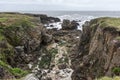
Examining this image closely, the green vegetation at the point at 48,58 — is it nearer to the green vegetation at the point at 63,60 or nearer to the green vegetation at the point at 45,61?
the green vegetation at the point at 45,61

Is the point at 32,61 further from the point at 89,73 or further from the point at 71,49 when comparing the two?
the point at 89,73

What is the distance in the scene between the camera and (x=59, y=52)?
2776 inches

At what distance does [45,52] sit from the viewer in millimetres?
70188

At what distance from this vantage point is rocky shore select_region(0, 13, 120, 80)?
37912 millimetres

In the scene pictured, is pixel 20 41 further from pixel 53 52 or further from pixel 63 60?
pixel 63 60

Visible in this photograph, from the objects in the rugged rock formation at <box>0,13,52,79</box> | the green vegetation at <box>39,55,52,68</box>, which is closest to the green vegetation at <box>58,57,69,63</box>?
the green vegetation at <box>39,55,52,68</box>

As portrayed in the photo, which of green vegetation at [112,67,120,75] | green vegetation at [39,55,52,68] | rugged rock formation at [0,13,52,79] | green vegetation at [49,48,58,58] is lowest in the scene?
green vegetation at [39,55,52,68]

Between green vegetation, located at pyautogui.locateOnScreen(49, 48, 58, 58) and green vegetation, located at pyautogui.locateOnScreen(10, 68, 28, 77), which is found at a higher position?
green vegetation, located at pyautogui.locateOnScreen(10, 68, 28, 77)

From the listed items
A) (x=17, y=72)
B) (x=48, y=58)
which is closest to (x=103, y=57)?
(x=17, y=72)

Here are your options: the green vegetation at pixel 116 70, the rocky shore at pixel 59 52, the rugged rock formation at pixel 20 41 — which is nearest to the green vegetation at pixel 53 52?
the rocky shore at pixel 59 52

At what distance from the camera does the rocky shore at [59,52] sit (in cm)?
3791

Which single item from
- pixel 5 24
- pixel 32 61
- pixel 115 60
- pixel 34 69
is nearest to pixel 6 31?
pixel 5 24

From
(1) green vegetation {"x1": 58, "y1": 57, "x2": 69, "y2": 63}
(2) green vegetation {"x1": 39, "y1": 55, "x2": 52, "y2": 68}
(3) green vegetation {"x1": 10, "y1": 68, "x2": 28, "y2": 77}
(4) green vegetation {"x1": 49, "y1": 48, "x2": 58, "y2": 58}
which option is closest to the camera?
(3) green vegetation {"x1": 10, "y1": 68, "x2": 28, "y2": 77}

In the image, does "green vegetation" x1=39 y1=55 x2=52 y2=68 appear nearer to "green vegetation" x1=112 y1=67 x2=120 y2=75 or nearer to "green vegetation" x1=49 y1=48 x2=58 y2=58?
"green vegetation" x1=49 y1=48 x2=58 y2=58
